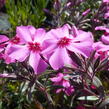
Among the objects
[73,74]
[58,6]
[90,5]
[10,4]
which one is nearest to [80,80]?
[73,74]

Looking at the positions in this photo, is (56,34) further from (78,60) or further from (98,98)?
(98,98)

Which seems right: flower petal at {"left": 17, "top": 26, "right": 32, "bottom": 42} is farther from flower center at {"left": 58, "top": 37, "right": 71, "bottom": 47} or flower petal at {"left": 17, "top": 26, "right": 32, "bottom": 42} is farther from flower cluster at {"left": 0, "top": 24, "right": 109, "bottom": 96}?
flower center at {"left": 58, "top": 37, "right": 71, "bottom": 47}

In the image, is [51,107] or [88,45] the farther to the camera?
[51,107]

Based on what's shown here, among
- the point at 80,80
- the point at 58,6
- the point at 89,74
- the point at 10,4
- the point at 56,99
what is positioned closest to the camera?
the point at 89,74

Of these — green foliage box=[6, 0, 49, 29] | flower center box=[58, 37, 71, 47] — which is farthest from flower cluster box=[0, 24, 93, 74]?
green foliage box=[6, 0, 49, 29]

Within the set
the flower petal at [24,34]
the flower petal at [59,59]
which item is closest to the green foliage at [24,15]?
the flower petal at [24,34]

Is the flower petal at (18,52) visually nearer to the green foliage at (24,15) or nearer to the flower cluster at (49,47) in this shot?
the flower cluster at (49,47)

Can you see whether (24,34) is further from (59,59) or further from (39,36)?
(59,59)
